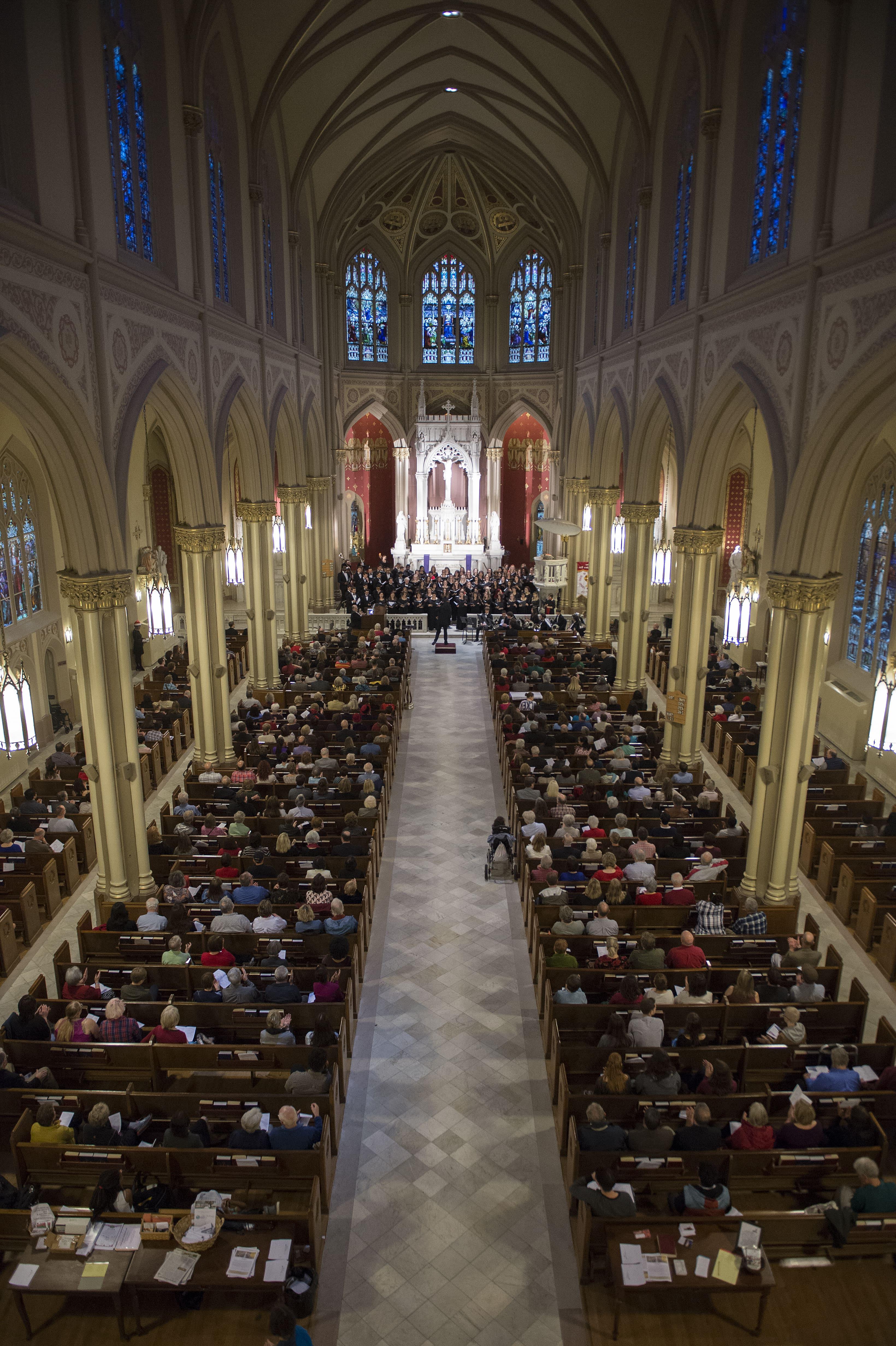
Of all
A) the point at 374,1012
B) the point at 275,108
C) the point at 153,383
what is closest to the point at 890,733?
the point at 374,1012

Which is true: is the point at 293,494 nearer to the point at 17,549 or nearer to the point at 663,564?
the point at 17,549

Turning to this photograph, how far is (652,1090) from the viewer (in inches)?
355

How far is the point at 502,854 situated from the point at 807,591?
21.5 ft

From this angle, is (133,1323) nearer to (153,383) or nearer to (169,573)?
(153,383)

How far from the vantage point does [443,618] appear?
105 feet

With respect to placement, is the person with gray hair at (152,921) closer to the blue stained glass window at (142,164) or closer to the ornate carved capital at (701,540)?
the blue stained glass window at (142,164)

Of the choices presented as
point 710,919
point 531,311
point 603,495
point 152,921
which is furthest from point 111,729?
point 531,311

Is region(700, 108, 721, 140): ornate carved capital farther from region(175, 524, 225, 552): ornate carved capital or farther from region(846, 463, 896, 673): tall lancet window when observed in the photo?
region(175, 524, 225, 552): ornate carved capital

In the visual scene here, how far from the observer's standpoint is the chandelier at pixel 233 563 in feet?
98.9

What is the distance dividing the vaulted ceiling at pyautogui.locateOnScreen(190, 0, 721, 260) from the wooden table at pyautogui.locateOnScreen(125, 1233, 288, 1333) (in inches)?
760

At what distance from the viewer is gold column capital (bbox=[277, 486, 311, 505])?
29.4 m

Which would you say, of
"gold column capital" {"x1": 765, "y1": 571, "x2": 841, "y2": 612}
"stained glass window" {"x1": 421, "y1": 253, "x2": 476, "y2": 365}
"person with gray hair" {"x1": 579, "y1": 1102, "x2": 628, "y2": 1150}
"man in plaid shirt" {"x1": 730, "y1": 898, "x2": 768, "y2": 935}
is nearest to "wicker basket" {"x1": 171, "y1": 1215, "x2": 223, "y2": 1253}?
"person with gray hair" {"x1": 579, "y1": 1102, "x2": 628, "y2": 1150}

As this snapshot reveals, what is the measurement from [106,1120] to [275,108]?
926 inches

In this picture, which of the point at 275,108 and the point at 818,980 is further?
the point at 275,108
